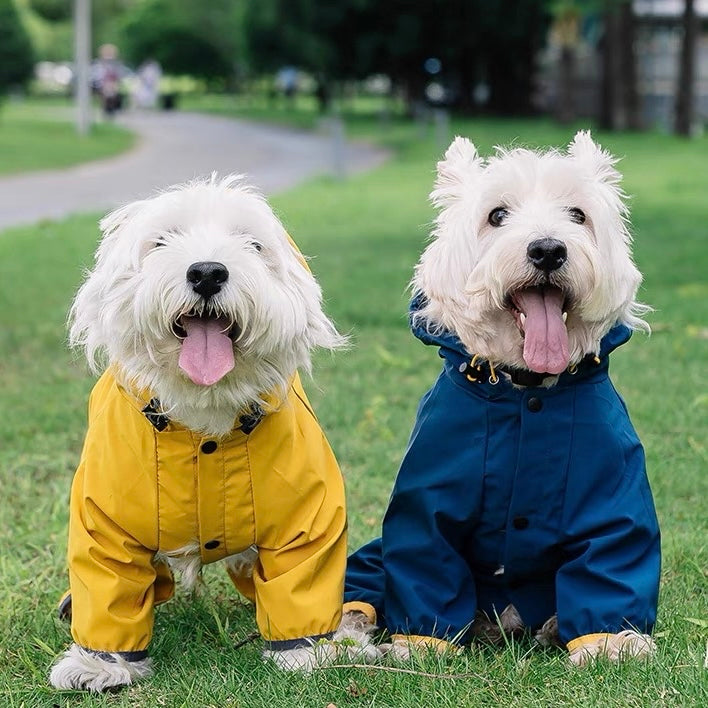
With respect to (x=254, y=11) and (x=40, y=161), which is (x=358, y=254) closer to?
(x=40, y=161)

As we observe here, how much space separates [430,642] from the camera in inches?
147

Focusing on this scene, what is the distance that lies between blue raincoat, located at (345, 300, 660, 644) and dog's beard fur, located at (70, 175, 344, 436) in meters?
0.48

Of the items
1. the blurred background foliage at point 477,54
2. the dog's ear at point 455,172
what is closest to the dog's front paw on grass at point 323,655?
the dog's ear at point 455,172

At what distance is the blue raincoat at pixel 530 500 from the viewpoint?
3625 millimetres

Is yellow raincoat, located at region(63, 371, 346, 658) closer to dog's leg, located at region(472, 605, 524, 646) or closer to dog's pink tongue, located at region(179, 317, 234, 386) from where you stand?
dog's pink tongue, located at region(179, 317, 234, 386)

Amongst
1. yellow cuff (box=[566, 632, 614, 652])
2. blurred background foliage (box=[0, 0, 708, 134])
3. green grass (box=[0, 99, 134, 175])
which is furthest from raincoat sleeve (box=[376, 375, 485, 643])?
blurred background foliage (box=[0, 0, 708, 134])

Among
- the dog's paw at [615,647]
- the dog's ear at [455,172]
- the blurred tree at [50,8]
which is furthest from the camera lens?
the blurred tree at [50,8]

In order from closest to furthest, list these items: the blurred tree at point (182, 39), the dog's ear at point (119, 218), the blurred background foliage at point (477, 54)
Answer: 1. the dog's ear at point (119, 218)
2. the blurred background foliage at point (477, 54)
3. the blurred tree at point (182, 39)

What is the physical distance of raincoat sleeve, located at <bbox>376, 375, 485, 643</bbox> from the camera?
3689 mm

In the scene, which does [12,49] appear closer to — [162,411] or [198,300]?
[162,411]

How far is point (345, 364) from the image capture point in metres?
7.62

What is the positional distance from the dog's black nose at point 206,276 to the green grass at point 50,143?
2027 cm

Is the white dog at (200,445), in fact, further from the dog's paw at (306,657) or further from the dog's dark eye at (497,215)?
the dog's dark eye at (497,215)

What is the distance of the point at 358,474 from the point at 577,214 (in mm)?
2308
